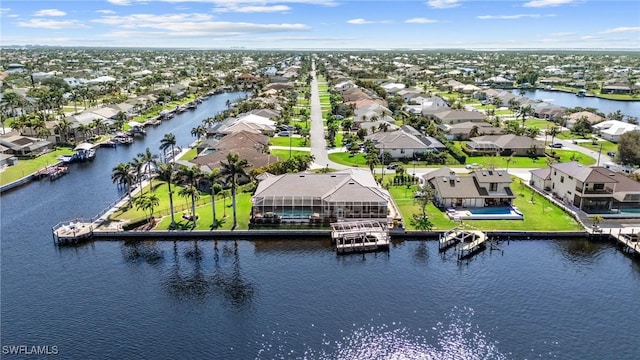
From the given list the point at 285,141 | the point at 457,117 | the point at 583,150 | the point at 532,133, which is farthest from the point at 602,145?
the point at 285,141

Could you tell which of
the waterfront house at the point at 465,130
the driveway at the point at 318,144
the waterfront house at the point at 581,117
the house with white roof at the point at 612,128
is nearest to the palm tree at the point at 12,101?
the driveway at the point at 318,144

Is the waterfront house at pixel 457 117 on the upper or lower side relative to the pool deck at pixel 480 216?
upper

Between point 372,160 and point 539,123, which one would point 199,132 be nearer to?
point 372,160

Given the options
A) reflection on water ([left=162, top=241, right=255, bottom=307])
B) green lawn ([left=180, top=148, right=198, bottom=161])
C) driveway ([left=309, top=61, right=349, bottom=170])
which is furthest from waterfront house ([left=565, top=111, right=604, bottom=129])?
reflection on water ([left=162, top=241, right=255, bottom=307])

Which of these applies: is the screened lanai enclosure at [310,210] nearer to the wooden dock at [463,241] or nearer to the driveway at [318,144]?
the wooden dock at [463,241]

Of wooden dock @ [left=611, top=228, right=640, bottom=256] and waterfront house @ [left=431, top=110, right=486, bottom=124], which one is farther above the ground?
waterfront house @ [left=431, top=110, right=486, bottom=124]

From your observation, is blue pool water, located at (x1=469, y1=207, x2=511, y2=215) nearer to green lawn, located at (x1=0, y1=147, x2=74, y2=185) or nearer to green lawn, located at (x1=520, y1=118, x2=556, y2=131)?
green lawn, located at (x1=520, y1=118, x2=556, y2=131)

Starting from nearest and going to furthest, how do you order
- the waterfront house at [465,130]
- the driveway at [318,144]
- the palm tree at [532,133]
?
the driveway at [318,144] < the palm tree at [532,133] < the waterfront house at [465,130]
